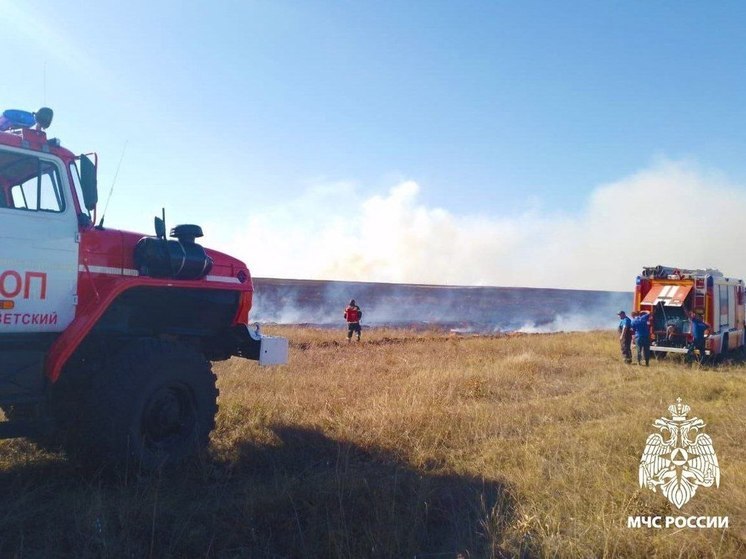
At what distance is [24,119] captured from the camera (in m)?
4.86

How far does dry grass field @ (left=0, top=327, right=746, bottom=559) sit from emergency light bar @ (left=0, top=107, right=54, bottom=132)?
298 cm

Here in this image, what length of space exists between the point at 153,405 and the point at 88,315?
41.5 inches

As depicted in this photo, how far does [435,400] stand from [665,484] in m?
3.56

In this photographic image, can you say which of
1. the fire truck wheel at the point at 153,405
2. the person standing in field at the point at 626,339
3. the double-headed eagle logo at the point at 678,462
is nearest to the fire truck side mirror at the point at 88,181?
the fire truck wheel at the point at 153,405

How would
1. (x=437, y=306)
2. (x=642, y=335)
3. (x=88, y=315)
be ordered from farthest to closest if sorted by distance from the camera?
1. (x=437, y=306)
2. (x=642, y=335)
3. (x=88, y=315)

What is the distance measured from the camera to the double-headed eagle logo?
475cm

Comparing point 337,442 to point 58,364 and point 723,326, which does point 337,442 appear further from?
point 723,326

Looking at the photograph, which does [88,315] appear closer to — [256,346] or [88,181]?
[88,181]

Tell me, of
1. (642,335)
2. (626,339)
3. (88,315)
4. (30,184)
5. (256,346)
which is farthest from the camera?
(626,339)

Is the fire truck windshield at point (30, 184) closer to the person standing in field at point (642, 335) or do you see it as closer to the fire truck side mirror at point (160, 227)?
the fire truck side mirror at point (160, 227)

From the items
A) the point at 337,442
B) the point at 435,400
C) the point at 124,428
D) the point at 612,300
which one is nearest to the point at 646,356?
the point at 435,400

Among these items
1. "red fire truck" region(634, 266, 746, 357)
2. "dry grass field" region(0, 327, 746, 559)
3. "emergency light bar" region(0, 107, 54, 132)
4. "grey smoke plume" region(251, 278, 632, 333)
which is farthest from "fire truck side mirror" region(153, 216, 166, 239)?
"grey smoke plume" region(251, 278, 632, 333)

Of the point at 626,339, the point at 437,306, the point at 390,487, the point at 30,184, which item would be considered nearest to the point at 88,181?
the point at 30,184

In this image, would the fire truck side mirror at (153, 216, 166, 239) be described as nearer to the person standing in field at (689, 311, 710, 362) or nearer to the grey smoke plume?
the person standing in field at (689, 311, 710, 362)
